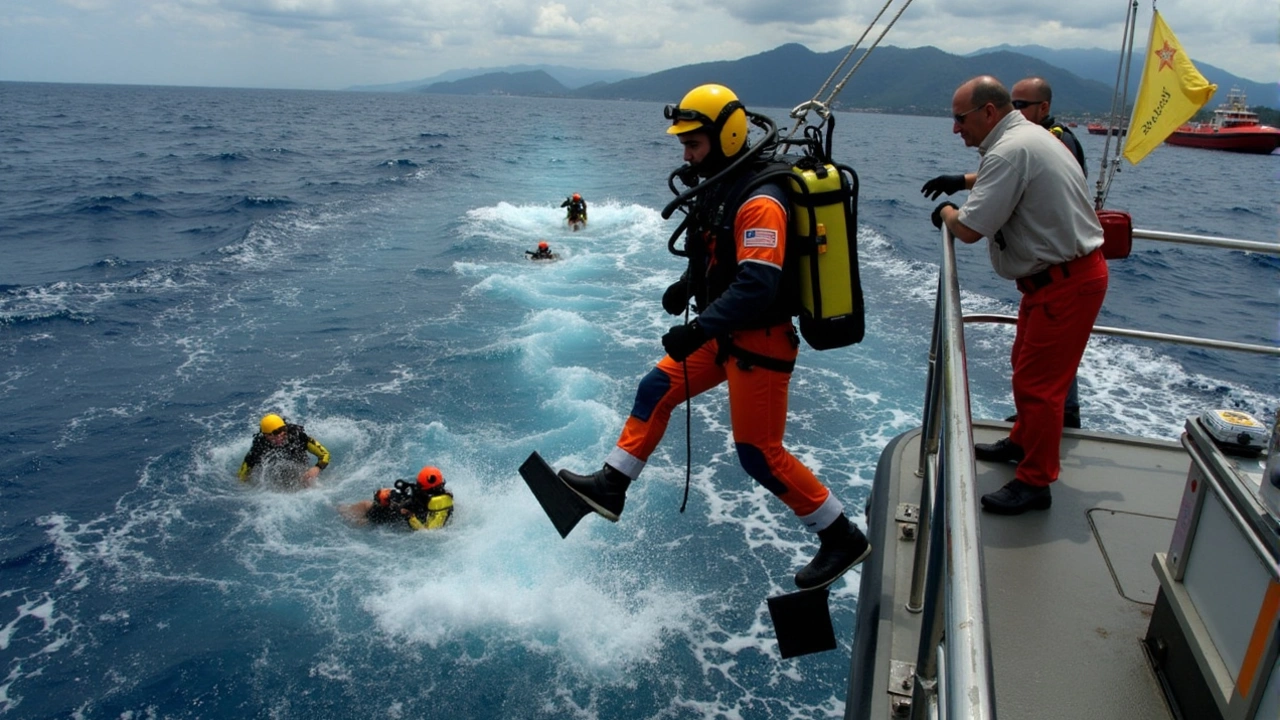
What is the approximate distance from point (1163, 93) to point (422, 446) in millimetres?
9981

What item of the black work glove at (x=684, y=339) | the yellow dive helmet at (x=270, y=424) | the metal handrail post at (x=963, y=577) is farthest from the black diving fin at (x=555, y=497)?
the yellow dive helmet at (x=270, y=424)

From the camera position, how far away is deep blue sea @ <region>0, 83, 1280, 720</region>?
7.71m

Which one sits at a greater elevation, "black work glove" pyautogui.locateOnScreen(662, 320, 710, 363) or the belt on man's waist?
the belt on man's waist

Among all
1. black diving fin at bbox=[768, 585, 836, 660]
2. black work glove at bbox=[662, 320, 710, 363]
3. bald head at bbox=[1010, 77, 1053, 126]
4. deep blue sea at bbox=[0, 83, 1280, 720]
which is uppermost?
bald head at bbox=[1010, 77, 1053, 126]

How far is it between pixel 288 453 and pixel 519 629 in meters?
4.78

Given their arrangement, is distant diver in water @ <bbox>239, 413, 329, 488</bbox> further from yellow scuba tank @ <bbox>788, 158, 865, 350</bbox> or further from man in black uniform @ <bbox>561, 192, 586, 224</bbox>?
man in black uniform @ <bbox>561, 192, 586, 224</bbox>

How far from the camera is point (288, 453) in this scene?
1092 cm

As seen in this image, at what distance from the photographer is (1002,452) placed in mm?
4391

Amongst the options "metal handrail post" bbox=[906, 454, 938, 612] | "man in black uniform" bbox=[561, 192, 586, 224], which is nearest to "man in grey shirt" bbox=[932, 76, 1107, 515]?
"metal handrail post" bbox=[906, 454, 938, 612]

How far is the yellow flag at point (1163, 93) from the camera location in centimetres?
611

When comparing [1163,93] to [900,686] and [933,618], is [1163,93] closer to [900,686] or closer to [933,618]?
[900,686]

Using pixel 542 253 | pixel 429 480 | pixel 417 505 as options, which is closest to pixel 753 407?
pixel 429 480

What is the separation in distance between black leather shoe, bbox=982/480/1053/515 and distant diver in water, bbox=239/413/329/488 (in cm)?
923

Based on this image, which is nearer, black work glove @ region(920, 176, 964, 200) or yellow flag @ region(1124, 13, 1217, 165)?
black work glove @ region(920, 176, 964, 200)
